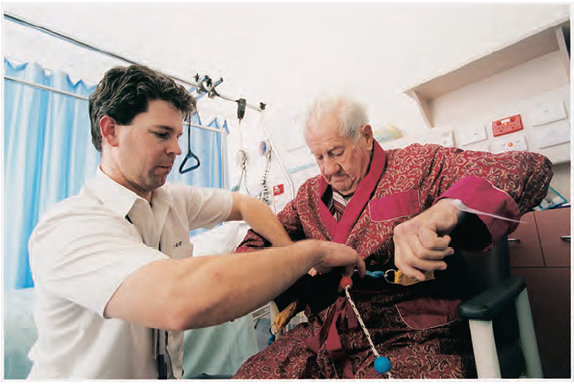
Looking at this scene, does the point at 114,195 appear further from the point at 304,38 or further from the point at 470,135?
the point at 470,135

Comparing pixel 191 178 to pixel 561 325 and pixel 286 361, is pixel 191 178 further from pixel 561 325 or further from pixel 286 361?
pixel 561 325

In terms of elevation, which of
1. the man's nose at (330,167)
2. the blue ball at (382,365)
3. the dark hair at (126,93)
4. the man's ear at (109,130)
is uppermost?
the dark hair at (126,93)

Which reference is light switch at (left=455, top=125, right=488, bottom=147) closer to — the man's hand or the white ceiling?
the white ceiling

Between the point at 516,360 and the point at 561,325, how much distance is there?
0.27 metres

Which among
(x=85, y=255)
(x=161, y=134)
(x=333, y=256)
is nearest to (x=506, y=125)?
(x=333, y=256)

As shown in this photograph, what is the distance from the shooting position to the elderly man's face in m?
0.57

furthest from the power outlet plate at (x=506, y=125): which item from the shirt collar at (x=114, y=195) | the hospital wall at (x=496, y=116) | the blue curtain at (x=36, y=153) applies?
the blue curtain at (x=36, y=153)

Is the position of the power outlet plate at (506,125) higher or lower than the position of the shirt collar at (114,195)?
higher

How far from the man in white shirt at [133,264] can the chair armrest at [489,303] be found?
0.20 metres

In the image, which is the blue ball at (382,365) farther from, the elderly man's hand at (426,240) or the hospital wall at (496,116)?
the hospital wall at (496,116)

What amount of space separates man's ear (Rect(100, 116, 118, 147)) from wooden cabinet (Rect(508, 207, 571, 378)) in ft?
3.19

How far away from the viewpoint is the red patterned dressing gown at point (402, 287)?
0.46 metres

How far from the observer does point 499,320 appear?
521 millimetres

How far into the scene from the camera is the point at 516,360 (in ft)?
1.74
